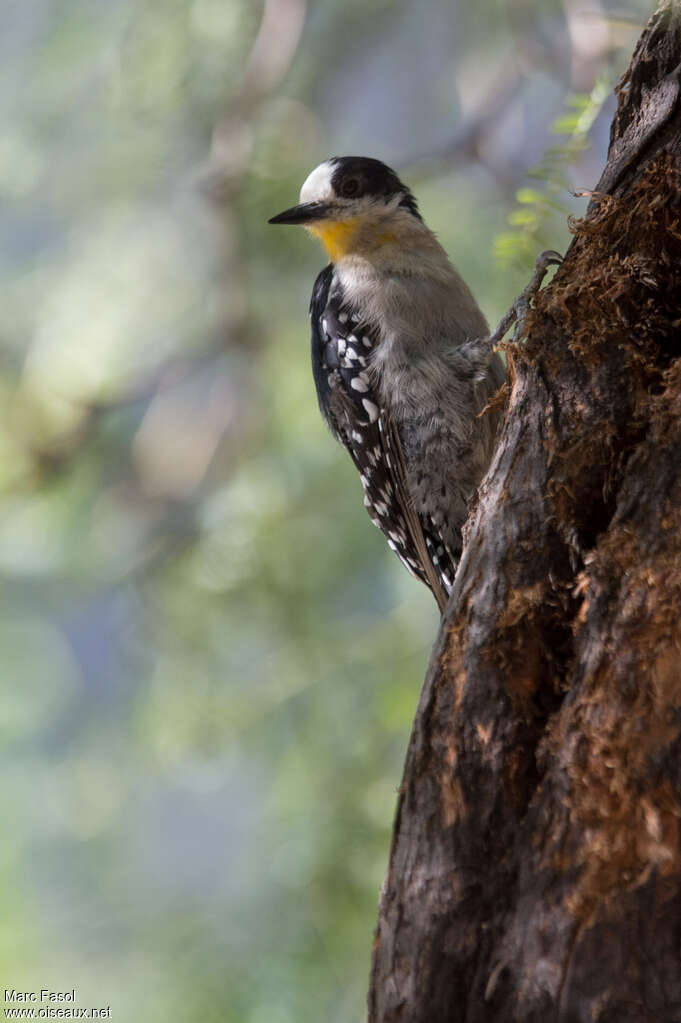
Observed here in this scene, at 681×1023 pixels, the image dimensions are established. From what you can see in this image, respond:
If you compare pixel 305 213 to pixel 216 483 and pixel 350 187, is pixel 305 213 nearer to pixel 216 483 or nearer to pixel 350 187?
pixel 350 187

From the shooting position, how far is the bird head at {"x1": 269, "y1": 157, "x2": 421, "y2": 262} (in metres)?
2.68

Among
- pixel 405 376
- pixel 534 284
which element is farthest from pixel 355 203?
pixel 534 284

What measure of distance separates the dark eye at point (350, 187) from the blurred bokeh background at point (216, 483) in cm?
27

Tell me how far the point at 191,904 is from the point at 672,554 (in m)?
2.08

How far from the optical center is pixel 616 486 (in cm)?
130

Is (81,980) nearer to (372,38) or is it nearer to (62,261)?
(62,261)

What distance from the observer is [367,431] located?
2.53m

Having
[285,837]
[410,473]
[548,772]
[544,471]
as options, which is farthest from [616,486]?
[285,837]

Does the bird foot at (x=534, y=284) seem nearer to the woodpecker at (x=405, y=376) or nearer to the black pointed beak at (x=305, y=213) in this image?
the woodpecker at (x=405, y=376)

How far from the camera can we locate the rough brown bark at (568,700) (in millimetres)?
1160

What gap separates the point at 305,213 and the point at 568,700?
5.61 feet

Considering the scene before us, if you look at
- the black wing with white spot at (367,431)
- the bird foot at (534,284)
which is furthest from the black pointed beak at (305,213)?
the bird foot at (534,284)

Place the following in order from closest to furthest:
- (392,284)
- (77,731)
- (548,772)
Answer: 1. (548,772)
2. (392,284)
3. (77,731)

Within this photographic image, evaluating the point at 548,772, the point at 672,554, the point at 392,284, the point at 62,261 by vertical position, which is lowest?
the point at 548,772
